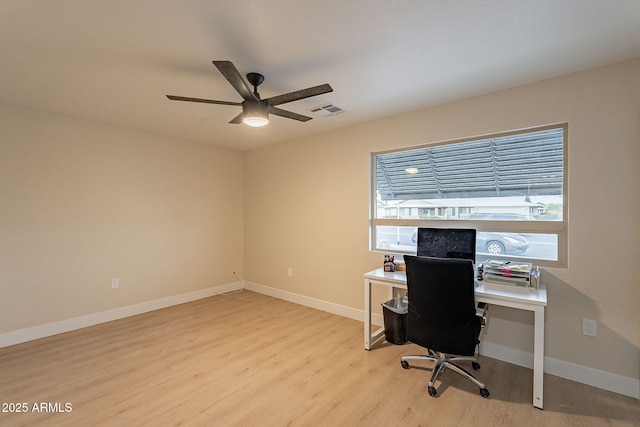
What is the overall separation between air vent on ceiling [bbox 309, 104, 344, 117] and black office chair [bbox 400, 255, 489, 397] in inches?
69.7

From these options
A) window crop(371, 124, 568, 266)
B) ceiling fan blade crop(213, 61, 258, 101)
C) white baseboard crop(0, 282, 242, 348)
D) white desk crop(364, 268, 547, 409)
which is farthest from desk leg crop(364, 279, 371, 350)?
white baseboard crop(0, 282, 242, 348)

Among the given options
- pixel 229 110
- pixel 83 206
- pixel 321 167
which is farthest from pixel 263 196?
pixel 83 206

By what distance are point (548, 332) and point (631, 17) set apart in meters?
2.29

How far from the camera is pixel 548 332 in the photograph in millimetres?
2496

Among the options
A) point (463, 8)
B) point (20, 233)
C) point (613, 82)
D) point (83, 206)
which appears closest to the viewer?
point (463, 8)

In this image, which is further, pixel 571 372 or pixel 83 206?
pixel 83 206

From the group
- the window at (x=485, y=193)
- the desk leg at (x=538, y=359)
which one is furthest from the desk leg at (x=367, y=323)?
the desk leg at (x=538, y=359)

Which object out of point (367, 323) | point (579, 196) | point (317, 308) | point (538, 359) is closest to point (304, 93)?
point (367, 323)

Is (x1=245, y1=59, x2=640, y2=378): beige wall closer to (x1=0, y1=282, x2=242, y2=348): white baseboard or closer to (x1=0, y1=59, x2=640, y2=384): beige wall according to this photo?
(x1=0, y1=59, x2=640, y2=384): beige wall

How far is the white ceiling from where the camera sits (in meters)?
1.66

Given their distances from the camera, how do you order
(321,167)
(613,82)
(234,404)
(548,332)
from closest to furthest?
(234,404)
(613,82)
(548,332)
(321,167)

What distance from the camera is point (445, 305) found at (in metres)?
2.16

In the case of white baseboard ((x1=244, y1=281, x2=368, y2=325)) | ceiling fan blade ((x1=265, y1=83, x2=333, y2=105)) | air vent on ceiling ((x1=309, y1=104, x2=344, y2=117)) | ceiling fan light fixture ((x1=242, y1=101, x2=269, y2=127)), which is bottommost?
white baseboard ((x1=244, y1=281, x2=368, y2=325))

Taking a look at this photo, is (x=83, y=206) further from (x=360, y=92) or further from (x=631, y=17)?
(x=631, y=17)
